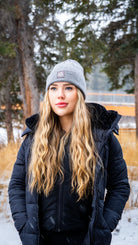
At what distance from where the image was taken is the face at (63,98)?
5.37 feet

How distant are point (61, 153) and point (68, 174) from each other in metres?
0.15

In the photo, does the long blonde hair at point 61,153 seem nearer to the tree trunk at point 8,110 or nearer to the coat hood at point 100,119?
the coat hood at point 100,119

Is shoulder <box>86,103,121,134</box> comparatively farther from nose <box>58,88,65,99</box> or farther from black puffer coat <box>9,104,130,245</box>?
nose <box>58,88,65,99</box>

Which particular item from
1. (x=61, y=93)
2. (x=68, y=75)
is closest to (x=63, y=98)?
(x=61, y=93)

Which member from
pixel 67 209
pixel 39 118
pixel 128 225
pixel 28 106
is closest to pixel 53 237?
pixel 67 209

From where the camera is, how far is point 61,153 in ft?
5.42

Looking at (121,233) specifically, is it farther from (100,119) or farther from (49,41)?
(49,41)

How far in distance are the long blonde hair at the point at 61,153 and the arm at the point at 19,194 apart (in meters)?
0.09

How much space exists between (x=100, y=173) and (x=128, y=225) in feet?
7.90

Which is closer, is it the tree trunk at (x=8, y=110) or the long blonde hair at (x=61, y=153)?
the long blonde hair at (x=61, y=153)

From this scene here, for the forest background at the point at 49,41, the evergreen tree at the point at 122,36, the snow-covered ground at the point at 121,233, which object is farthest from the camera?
the evergreen tree at the point at 122,36

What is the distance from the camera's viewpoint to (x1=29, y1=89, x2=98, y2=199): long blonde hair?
1587 millimetres

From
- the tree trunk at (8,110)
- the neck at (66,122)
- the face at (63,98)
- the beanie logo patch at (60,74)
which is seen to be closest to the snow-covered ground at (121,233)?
the neck at (66,122)

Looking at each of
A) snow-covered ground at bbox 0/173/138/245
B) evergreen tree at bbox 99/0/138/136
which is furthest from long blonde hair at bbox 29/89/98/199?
evergreen tree at bbox 99/0/138/136
